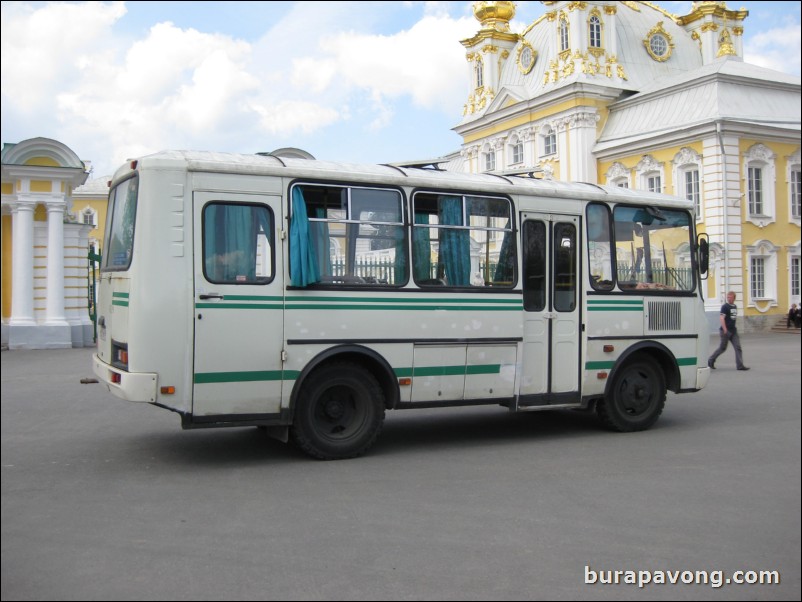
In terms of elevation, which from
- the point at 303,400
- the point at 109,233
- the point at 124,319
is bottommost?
the point at 303,400

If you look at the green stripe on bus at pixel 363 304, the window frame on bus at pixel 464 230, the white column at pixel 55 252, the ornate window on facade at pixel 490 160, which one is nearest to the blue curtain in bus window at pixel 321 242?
the green stripe on bus at pixel 363 304

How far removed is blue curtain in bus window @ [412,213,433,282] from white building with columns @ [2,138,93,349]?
59.8 feet

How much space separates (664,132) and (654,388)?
29.4 meters

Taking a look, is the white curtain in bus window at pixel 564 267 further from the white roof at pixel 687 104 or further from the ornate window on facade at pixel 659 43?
the ornate window on facade at pixel 659 43

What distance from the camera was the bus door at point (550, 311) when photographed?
33.2ft

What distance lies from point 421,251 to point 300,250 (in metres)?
1.47

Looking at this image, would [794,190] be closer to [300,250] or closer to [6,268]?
[6,268]

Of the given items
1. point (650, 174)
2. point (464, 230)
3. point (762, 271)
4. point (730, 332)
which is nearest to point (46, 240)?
point (730, 332)

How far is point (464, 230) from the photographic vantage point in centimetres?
972

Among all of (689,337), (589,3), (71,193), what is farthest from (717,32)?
(689,337)

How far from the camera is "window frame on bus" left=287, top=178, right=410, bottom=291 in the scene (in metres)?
8.66

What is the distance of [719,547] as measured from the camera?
18.1 ft

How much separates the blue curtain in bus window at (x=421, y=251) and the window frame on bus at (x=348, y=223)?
10 centimetres

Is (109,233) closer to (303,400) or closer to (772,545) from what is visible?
(303,400)
